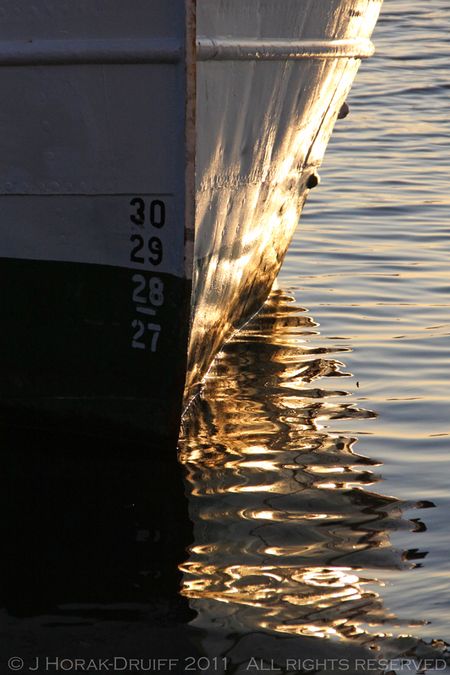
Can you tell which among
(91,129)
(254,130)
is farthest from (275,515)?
(254,130)

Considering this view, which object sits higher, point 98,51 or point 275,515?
point 98,51

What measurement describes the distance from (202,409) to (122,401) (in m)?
0.69

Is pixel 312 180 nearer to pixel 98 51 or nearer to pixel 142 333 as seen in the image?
pixel 142 333

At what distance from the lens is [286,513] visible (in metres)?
4.23

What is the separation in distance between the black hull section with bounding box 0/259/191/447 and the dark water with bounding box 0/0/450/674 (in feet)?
0.57

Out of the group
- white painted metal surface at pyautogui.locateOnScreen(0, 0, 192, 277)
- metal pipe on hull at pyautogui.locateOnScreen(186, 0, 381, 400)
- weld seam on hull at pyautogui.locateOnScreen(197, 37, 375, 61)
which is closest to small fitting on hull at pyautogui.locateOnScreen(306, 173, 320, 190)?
metal pipe on hull at pyautogui.locateOnScreen(186, 0, 381, 400)

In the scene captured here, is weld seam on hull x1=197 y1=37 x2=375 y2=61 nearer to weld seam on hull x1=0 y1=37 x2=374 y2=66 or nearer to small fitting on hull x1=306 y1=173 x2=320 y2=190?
weld seam on hull x1=0 y1=37 x2=374 y2=66

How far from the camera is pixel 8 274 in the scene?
14.9ft

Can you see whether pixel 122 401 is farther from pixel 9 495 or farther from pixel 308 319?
pixel 308 319

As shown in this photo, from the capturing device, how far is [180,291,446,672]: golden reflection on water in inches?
140

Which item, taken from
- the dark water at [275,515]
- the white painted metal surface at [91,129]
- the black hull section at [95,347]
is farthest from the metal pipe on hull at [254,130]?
the dark water at [275,515]

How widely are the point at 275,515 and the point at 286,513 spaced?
0.04 m

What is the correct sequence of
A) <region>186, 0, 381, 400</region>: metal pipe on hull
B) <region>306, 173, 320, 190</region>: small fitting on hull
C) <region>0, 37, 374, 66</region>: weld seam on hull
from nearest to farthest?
<region>0, 37, 374, 66</region>: weld seam on hull → <region>186, 0, 381, 400</region>: metal pipe on hull → <region>306, 173, 320, 190</region>: small fitting on hull

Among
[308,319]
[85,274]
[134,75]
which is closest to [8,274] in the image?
[85,274]
